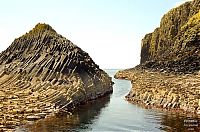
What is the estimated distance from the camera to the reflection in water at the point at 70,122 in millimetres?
41516

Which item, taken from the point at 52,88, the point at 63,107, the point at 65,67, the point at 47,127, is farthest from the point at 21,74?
the point at 47,127

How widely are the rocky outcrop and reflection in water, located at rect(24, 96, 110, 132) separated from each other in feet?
5.91

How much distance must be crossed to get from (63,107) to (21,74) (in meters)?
22.5

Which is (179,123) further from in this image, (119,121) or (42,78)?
(42,78)

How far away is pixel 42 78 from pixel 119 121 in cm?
2636

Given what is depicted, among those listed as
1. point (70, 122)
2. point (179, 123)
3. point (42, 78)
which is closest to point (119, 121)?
point (70, 122)

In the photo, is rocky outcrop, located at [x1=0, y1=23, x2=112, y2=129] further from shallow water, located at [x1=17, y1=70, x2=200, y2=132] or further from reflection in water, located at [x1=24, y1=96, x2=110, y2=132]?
shallow water, located at [x1=17, y1=70, x2=200, y2=132]

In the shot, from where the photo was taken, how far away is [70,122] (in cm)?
4631

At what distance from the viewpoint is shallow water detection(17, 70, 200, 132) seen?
42031 mm

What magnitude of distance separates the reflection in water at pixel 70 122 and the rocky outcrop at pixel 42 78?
1800 mm

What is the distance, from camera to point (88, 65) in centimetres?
8475

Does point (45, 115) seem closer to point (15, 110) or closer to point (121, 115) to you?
point (15, 110)

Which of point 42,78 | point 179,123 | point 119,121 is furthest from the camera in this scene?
point 42,78

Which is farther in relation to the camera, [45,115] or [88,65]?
[88,65]
